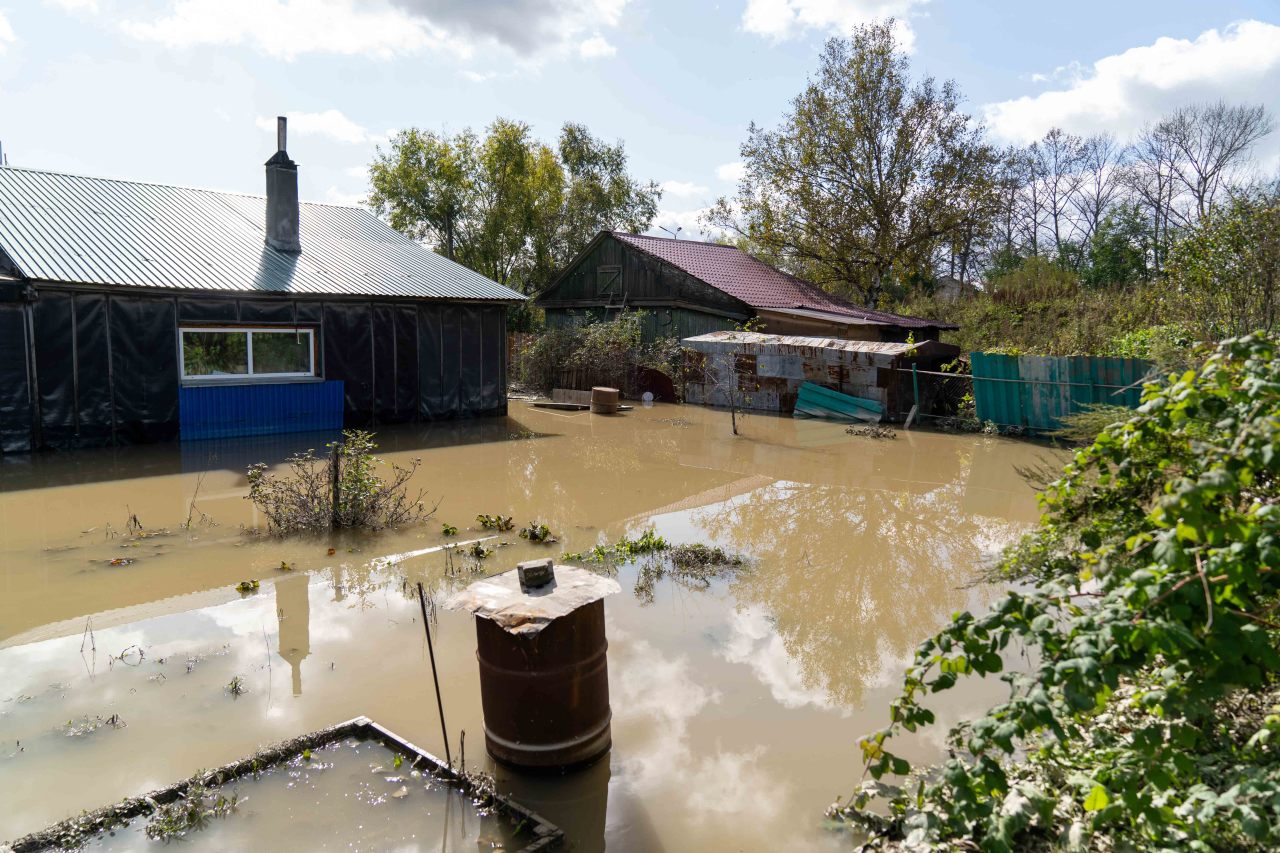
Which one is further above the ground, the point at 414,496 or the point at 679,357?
the point at 679,357

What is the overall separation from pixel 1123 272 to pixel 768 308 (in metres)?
18.5

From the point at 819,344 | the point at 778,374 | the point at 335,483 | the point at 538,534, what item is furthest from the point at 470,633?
the point at 778,374

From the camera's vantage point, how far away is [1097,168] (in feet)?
152

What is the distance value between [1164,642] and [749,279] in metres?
25.2

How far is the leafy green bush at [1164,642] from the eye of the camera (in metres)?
2.47

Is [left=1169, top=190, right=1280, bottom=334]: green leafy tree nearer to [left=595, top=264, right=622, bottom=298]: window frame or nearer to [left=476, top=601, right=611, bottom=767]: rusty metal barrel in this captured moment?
[left=476, top=601, right=611, bottom=767]: rusty metal barrel

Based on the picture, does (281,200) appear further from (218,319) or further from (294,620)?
(294,620)

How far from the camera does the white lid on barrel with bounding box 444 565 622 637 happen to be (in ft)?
14.1

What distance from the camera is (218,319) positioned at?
1496 cm

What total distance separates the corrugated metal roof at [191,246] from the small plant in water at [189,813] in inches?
460

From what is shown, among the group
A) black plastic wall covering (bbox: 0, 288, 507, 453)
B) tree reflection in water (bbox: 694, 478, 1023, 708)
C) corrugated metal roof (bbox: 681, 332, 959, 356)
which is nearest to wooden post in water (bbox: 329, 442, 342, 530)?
tree reflection in water (bbox: 694, 478, 1023, 708)

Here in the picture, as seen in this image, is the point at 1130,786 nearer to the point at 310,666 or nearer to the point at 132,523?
the point at 310,666

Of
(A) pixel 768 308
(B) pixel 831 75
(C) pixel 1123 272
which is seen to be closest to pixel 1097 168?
(C) pixel 1123 272

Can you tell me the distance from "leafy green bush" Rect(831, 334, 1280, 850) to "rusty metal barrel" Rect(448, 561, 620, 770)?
1.87 m
